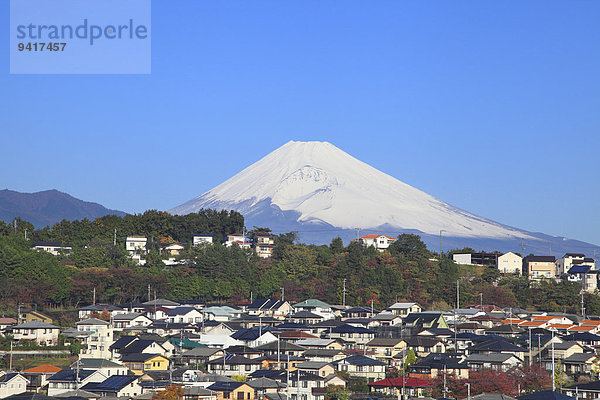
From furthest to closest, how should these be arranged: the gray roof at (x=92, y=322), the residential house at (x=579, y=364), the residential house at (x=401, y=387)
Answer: the gray roof at (x=92, y=322) → the residential house at (x=579, y=364) → the residential house at (x=401, y=387)

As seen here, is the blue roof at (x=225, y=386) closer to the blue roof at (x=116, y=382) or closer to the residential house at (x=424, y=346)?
the blue roof at (x=116, y=382)

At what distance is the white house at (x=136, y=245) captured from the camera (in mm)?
54594

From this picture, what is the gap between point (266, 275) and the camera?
50.8 metres

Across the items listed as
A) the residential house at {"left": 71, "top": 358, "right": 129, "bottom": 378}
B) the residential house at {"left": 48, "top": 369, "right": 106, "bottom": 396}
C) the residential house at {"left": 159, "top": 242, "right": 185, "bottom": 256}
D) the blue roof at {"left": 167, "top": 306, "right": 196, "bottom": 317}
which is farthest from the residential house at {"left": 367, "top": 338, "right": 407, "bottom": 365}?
the residential house at {"left": 159, "top": 242, "right": 185, "bottom": 256}

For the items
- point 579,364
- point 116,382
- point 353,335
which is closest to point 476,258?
point 353,335

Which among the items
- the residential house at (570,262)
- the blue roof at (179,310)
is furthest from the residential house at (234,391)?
the residential house at (570,262)

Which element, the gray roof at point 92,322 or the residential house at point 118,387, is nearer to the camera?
the residential house at point 118,387

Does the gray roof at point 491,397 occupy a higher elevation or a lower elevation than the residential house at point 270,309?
lower

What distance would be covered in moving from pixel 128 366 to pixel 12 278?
13296 mm

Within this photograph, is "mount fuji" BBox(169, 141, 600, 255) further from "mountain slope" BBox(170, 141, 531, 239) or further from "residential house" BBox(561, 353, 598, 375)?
"residential house" BBox(561, 353, 598, 375)

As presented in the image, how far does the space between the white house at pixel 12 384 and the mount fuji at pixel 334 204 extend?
411 ft

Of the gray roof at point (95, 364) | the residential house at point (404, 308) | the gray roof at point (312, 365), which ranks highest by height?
→ the residential house at point (404, 308)

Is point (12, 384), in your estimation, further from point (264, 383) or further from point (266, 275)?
point (266, 275)

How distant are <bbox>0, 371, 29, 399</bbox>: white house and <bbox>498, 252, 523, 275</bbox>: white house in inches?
1641
